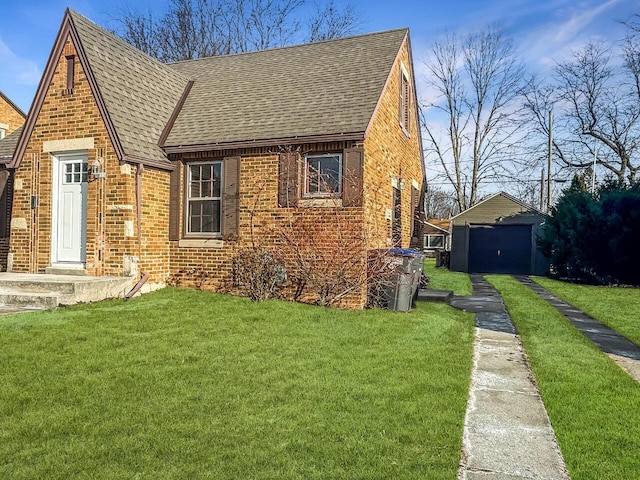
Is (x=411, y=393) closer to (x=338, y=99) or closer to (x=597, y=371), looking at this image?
(x=597, y=371)

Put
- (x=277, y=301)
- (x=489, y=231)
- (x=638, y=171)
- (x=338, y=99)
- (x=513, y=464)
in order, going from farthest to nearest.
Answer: (x=638, y=171), (x=489, y=231), (x=338, y=99), (x=277, y=301), (x=513, y=464)

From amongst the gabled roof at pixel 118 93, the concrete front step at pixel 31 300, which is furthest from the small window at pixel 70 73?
the concrete front step at pixel 31 300

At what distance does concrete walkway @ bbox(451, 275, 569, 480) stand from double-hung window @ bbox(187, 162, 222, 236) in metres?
6.21

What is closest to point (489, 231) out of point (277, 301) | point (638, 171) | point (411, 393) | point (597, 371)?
point (638, 171)

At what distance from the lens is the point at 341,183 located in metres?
9.30

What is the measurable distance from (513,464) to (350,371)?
2.10 meters

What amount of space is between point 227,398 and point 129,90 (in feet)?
29.2

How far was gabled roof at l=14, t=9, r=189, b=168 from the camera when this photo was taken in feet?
31.8

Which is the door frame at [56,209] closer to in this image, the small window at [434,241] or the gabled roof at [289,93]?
the gabled roof at [289,93]

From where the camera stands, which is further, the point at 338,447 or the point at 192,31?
the point at 192,31

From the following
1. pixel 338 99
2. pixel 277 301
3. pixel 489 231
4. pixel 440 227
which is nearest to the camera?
pixel 277 301

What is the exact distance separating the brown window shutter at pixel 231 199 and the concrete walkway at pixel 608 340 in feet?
22.0

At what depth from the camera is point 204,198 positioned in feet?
34.1

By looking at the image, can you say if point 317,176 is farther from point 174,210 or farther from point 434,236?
point 434,236
